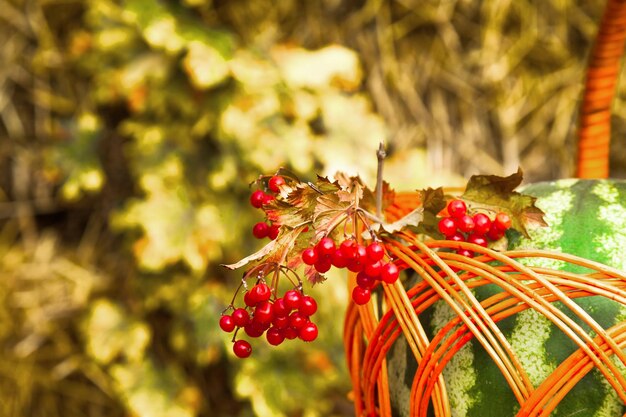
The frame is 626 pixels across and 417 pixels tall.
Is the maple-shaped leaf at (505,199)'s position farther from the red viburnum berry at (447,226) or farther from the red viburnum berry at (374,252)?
the red viburnum berry at (374,252)

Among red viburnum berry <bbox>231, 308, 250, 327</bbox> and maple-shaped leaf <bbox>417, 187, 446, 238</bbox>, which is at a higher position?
maple-shaped leaf <bbox>417, 187, 446, 238</bbox>

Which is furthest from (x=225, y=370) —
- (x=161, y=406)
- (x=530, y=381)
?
(x=530, y=381)

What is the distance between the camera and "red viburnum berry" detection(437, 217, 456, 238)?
→ 578 mm

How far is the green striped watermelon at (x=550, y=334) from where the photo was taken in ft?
1.75

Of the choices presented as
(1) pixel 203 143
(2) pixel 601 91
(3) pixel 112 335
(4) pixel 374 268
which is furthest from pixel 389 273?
(3) pixel 112 335

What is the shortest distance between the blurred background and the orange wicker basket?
3.07 ft

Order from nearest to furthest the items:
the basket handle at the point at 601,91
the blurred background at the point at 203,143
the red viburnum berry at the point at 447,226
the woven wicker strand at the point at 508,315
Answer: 1. the woven wicker strand at the point at 508,315
2. the red viburnum berry at the point at 447,226
3. the basket handle at the point at 601,91
4. the blurred background at the point at 203,143

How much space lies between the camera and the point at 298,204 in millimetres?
556

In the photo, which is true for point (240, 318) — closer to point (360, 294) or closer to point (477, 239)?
point (360, 294)

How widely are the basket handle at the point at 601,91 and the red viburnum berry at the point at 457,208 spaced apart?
0.27m

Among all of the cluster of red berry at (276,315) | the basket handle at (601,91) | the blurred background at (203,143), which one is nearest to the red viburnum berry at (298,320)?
the cluster of red berry at (276,315)

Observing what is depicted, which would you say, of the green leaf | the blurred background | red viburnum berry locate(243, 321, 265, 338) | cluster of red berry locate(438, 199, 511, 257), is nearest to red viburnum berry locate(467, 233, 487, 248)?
cluster of red berry locate(438, 199, 511, 257)

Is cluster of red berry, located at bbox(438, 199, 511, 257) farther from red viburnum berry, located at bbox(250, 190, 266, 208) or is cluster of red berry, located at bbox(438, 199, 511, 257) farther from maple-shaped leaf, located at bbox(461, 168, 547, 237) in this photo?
red viburnum berry, located at bbox(250, 190, 266, 208)

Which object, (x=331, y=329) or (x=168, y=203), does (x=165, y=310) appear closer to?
(x=168, y=203)
